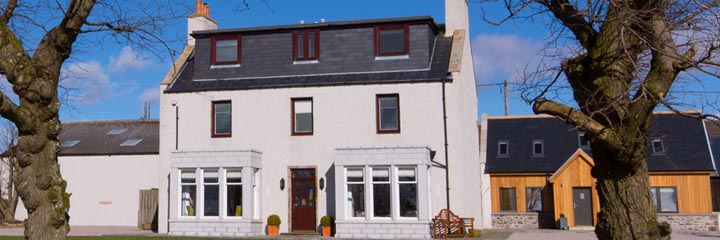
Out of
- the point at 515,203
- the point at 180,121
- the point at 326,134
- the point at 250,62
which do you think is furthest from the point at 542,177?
the point at 180,121

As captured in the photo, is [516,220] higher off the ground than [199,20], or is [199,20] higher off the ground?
[199,20]

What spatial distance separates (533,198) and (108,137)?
65.5ft

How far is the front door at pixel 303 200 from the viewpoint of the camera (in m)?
25.2

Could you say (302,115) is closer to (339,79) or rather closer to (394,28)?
(339,79)

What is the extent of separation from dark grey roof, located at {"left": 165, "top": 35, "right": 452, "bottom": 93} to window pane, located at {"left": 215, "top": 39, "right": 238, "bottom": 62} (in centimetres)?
91

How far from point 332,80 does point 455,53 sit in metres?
4.35

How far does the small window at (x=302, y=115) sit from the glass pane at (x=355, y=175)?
2537mm

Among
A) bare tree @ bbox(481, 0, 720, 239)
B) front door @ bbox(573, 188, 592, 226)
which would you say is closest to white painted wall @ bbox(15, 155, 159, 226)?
front door @ bbox(573, 188, 592, 226)

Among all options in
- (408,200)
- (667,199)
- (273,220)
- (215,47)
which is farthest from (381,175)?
(667,199)

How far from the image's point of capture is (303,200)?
83.0 feet

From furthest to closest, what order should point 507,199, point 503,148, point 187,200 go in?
point 503,148
point 507,199
point 187,200

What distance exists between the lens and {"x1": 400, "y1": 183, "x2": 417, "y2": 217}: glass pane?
76.1 ft

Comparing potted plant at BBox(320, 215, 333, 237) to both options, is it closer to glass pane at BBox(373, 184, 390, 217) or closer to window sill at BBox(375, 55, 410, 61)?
glass pane at BBox(373, 184, 390, 217)

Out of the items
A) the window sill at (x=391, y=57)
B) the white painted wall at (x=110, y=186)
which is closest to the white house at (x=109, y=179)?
the white painted wall at (x=110, y=186)
